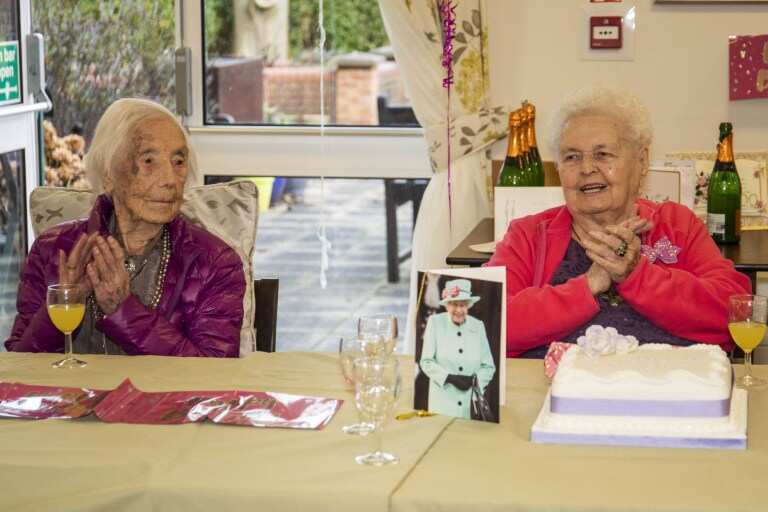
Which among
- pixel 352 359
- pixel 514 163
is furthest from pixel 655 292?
pixel 514 163

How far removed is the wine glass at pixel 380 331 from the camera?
6.32ft

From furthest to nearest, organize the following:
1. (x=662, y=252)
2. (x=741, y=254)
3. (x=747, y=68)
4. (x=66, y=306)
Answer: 1. (x=747, y=68)
2. (x=741, y=254)
3. (x=662, y=252)
4. (x=66, y=306)

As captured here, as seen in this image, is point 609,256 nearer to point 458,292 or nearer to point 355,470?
point 458,292

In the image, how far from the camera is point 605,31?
398 cm

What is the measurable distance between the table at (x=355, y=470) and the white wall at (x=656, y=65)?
2186 millimetres

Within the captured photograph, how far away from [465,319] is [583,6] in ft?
7.80

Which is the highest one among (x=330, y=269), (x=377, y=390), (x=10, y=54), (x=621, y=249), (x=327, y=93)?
(x=10, y=54)

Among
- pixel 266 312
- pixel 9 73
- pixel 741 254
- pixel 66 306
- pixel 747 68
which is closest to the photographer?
pixel 66 306

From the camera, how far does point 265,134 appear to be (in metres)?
4.40

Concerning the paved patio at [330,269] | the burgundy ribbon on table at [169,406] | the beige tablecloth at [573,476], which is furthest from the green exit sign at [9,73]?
the beige tablecloth at [573,476]

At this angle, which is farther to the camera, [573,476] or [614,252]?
[614,252]

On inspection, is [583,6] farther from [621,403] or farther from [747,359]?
[621,403]

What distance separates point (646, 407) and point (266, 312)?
3.84ft

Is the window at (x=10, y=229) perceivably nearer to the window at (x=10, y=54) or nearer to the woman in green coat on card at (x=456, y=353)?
the window at (x=10, y=54)
